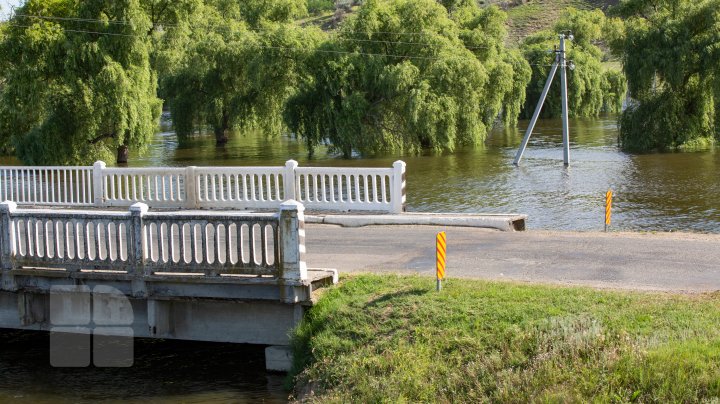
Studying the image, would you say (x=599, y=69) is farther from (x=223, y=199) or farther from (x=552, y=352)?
(x=552, y=352)

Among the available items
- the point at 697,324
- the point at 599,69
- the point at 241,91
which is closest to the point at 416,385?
the point at 697,324

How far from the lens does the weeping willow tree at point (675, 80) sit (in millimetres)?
46281

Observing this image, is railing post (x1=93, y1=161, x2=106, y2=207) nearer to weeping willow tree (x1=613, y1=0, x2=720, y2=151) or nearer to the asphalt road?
the asphalt road

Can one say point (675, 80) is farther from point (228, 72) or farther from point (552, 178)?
point (228, 72)

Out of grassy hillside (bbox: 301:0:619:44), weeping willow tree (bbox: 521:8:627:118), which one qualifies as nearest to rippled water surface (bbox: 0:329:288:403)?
weeping willow tree (bbox: 521:8:627:118)

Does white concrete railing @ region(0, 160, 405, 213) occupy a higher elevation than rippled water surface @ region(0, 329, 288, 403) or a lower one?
higher

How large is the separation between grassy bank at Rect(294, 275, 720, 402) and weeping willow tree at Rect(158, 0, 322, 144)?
3944 cm

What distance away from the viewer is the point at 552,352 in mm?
10398

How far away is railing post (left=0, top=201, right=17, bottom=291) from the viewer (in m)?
13.7

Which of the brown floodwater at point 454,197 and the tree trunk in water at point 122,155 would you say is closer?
the brown floodwater at point 454,197

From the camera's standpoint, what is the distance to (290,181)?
20.1m

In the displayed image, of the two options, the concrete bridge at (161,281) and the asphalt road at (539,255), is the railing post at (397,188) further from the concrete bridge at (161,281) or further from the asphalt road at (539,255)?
the concrete bridge at (161,281)

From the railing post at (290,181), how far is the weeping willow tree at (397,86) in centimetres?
2488

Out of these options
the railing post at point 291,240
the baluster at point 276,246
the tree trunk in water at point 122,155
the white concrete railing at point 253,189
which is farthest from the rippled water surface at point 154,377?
the tree trunk in water at point 122,155
